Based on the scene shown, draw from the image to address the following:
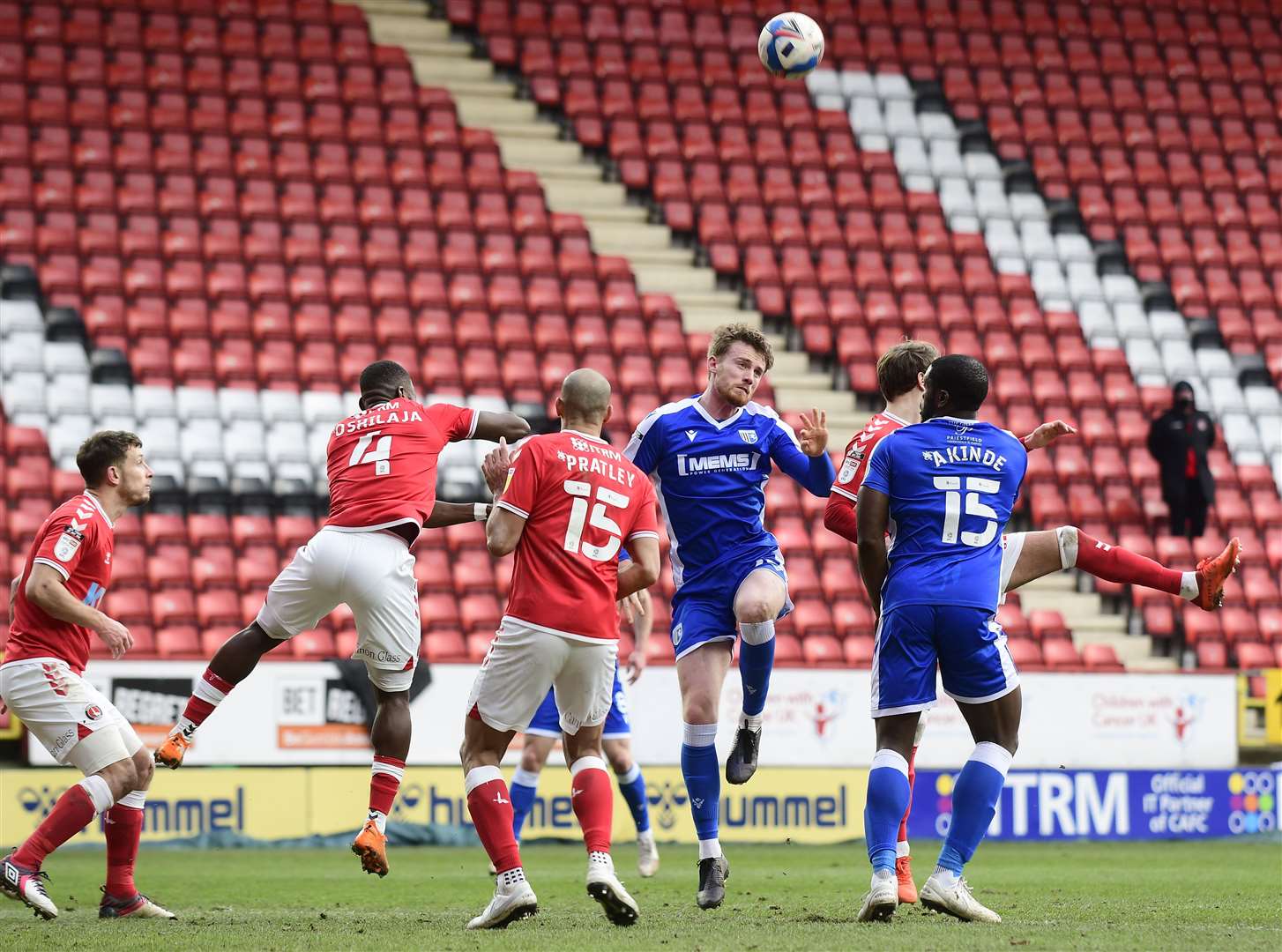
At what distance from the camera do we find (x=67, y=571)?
24.3 feet

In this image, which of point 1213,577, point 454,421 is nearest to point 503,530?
point 454,421

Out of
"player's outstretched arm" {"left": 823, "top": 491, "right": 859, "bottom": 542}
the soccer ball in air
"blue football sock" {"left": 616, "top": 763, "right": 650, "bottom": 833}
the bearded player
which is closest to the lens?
the bearded player

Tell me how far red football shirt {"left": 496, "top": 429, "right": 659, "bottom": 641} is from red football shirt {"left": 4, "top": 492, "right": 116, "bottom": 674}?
210 cm

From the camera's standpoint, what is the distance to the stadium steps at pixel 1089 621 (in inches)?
666

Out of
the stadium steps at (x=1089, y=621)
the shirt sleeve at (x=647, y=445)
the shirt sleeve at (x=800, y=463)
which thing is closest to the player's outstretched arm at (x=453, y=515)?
the shirt sleeve at (x=647, y=445)

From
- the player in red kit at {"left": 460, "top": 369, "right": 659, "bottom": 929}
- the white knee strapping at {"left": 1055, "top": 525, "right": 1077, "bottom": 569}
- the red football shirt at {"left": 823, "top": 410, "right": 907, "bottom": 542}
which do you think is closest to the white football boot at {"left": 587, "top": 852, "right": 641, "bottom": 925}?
the player in red kit at {"left": 460, "top": 369, "right": 659, "bottom": 929}

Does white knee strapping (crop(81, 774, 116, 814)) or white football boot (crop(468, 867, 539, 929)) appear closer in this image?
white football boot (crop(468, 867, 539, 929))

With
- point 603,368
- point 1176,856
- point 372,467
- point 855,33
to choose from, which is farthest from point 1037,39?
point 372,467

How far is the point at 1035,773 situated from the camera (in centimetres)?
1407

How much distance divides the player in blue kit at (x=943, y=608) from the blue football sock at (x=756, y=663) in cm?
112

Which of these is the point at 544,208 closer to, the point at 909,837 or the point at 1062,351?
the point at 1062,351

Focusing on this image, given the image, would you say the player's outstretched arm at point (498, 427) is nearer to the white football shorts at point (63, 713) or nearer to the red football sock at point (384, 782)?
the red football sock at point (384, 782)

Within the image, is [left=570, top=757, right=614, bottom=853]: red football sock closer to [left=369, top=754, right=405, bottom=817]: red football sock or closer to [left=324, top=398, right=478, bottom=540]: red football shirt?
[left=369, top=754, right=405, bottom=817]: red football sock

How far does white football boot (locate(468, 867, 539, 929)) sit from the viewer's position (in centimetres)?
648
